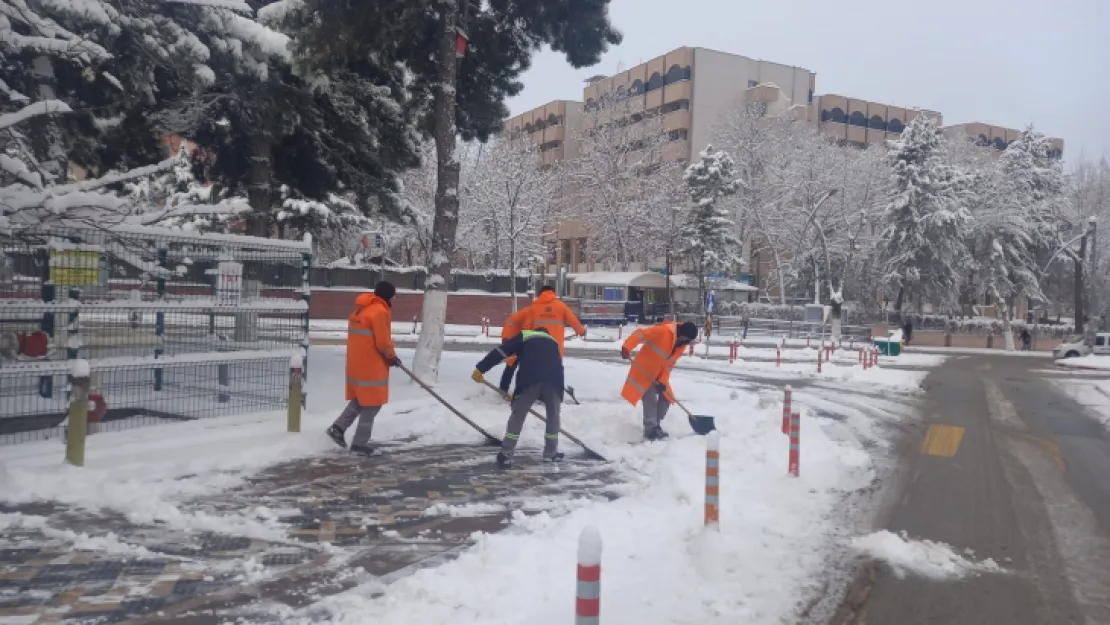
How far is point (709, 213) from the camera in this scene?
47.4m

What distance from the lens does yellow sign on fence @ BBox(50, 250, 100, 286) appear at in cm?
811

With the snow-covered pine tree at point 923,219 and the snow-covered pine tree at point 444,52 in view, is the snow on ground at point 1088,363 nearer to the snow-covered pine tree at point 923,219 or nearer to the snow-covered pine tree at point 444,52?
the snow-covered pine tree at point 923,219

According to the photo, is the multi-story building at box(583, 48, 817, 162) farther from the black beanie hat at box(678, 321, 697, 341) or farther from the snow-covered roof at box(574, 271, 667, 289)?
the black beanie hat at box(678, 321, 697, 341)

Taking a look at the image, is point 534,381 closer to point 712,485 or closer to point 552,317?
point 552,317

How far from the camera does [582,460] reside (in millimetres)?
9453

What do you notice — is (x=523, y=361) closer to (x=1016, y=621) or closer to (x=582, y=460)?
(x=582, y=460)

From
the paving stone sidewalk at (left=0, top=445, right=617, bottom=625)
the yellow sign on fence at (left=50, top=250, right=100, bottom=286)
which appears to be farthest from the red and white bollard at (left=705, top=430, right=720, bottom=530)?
the yellow sign on fence at (left=50, top=250, right=100, bottom=286)

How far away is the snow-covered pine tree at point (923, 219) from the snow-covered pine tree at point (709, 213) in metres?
10.0

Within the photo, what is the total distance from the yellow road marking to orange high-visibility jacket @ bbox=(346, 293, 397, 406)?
771cm

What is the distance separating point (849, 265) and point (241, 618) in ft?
172

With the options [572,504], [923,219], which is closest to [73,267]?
[572,504]

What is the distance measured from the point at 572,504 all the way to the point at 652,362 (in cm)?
302

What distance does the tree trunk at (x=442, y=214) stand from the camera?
12.9 meters

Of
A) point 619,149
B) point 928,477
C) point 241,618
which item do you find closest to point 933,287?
point 619,149
